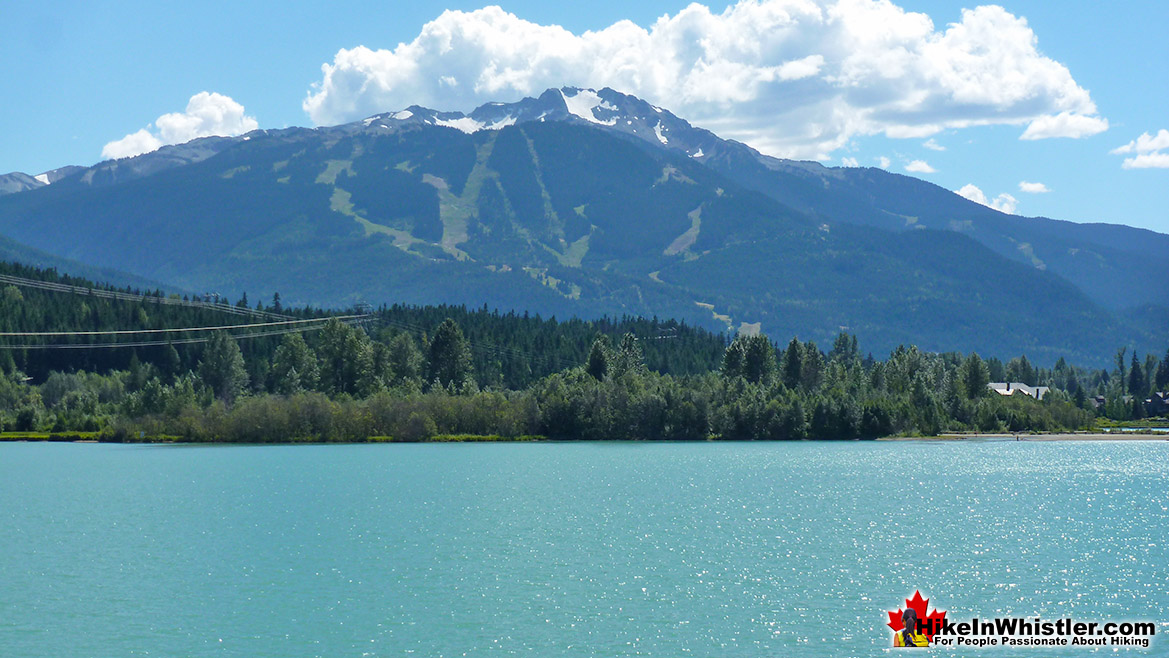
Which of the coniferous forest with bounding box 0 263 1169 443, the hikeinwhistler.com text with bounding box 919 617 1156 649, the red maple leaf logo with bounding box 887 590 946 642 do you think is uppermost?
the coniferous forest with bounding box 0 263 1169 443

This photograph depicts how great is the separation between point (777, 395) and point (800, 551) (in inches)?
4320

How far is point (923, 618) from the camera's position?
37906 millimetres

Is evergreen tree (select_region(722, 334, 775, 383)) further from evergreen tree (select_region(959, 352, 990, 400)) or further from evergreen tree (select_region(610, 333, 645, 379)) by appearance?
evergreen tree (select_region(959, 352, 990, 400))

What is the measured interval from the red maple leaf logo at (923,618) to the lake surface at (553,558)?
0.69 metres

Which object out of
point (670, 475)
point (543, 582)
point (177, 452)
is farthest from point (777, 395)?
point (543, 582)

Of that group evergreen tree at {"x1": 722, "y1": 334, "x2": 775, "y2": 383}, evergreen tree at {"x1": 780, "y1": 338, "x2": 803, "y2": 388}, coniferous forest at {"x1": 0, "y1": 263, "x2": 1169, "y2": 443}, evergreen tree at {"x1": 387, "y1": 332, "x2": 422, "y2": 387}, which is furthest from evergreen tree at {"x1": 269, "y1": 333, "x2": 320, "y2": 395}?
evergreen tree at {"x1": 780, "y1": 338, "x2": 803, "y2": 388}

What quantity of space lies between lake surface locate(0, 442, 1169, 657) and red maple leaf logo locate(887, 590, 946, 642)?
0.69 meters

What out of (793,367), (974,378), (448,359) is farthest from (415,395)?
(974,378)

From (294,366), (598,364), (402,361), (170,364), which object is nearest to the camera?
(294,366)

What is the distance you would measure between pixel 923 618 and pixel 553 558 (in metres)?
19.2

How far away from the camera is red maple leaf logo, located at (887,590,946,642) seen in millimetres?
37250

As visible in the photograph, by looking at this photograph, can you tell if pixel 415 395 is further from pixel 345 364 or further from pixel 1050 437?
pixel 1050 437

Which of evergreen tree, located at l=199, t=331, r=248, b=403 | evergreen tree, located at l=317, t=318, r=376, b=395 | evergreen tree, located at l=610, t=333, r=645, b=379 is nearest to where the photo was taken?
evergreen tree, located at l=317, t=318, r=376, b=395

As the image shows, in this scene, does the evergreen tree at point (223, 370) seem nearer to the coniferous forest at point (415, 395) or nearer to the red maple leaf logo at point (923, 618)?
the coniferous forest at point (415, 395)
